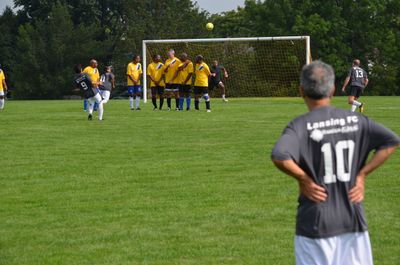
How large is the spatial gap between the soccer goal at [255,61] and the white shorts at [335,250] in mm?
39117

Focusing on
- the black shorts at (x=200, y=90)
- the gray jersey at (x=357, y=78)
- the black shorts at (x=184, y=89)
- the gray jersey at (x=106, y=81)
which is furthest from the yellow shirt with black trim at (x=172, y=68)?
the gray jersey at (x=357, y=78)

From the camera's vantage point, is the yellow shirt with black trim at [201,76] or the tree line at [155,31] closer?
the yellow shirt with black trim at [201,76]

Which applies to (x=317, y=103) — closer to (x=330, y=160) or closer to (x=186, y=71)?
(x=330, y=160)

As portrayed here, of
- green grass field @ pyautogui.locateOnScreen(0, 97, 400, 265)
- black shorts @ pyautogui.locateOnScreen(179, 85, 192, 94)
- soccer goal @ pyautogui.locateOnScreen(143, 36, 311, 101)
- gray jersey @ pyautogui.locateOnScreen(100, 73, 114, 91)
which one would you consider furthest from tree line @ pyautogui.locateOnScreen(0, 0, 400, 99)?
green grass field @ pyautogui.locateOnScreen(0, 97, 400, 265)

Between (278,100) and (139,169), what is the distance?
2796 cm

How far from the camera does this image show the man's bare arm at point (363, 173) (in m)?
5.11

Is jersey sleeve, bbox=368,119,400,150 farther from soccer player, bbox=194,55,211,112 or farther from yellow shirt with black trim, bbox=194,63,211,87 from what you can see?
yellow shirt with black trim, bbox=194,63,211,87

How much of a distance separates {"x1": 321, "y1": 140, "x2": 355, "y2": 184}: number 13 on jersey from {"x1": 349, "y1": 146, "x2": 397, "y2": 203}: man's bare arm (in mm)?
82

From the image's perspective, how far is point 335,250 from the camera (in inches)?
199

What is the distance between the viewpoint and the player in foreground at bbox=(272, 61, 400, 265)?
502 cm

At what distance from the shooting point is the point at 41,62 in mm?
81375

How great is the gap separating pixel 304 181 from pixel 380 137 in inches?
21.4

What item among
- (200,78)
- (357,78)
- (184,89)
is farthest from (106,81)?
(357,78)

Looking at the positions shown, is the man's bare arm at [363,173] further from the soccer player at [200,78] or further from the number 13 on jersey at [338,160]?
the soccer player at [200,78]
